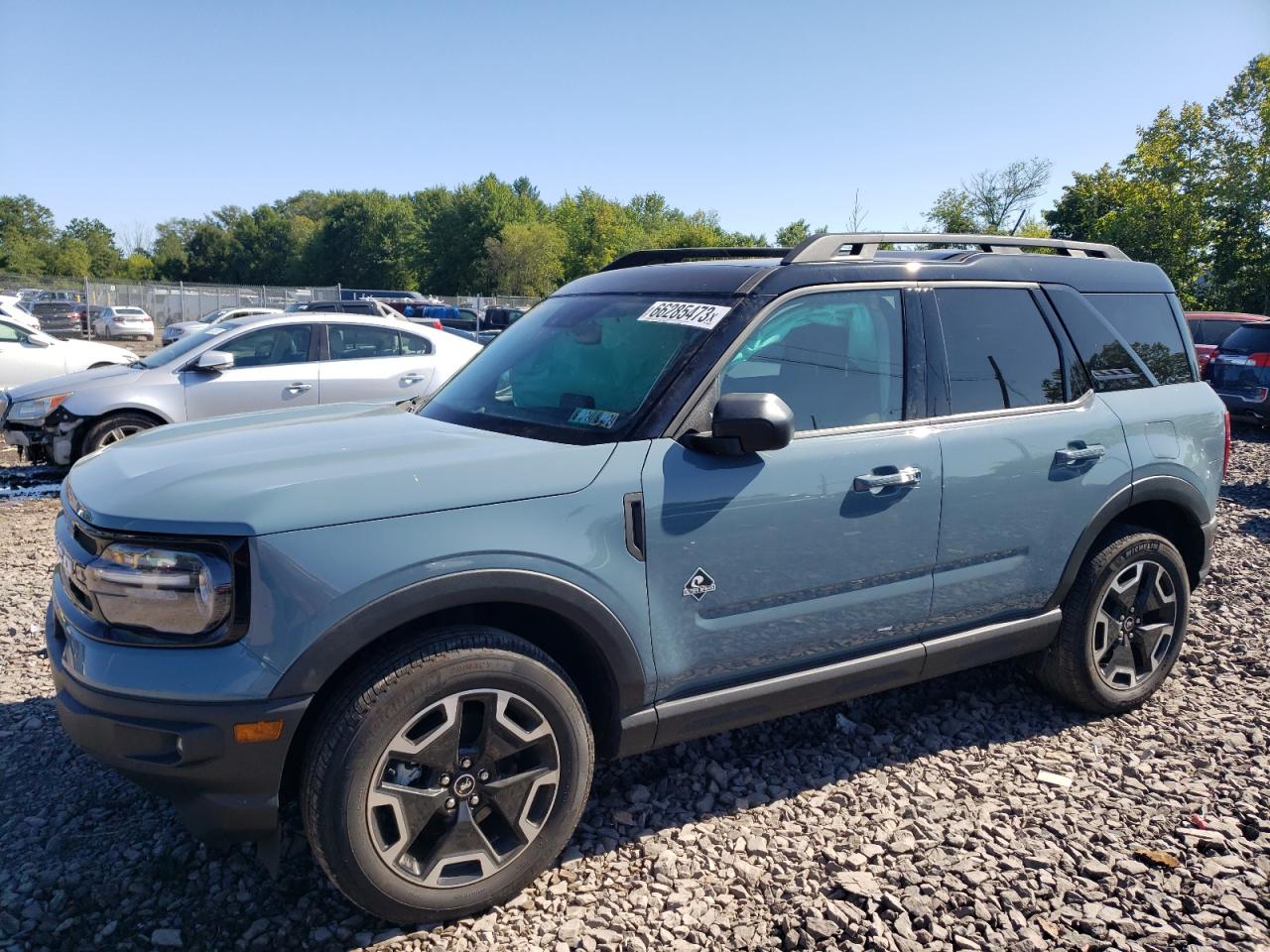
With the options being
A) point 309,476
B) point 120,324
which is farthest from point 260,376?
point 120,324

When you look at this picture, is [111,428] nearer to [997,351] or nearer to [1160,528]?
[997,351]

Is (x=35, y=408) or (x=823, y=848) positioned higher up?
(x=35, y=408)

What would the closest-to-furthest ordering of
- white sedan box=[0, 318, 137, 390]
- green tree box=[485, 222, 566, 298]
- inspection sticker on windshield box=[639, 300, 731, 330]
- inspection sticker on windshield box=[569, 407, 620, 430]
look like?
inspection sticker on windshield box=[569, 407, 620, 430] → inspection sticker on windshield box=[639, 300, 731, 330] → white sedan box=[0, 318, 137, 390] → green tree box=[485, 222, 566, 298]

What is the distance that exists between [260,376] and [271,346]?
1.30 ft

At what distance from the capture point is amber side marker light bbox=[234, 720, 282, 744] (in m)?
2.22

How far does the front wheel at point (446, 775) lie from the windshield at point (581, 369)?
2.61ft

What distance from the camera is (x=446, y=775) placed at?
2.49 metres

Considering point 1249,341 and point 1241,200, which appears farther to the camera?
point 1241,200

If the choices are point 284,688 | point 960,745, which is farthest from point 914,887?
point 284,688

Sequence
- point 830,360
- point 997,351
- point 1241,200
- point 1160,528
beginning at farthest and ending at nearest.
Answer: point 1241,200 → point 1160,528 → point 997,351 → point 830,360

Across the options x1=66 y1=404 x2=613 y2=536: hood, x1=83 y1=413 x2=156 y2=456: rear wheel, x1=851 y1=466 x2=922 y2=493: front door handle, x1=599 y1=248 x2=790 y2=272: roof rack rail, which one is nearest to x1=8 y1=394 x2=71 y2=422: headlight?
x1=83 y1=413 x2=156 y2=456: rear wheel

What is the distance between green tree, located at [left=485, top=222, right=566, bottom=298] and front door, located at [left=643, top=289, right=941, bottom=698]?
72560 mm

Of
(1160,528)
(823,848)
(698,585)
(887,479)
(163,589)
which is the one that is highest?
(887,479)

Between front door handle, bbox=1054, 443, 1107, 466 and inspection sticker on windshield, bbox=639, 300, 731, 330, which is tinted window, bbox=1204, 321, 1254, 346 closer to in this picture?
front door handle, bbox=1054, 443, 1107, 466
